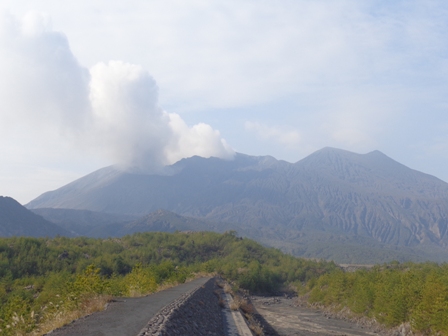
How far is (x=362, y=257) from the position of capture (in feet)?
556

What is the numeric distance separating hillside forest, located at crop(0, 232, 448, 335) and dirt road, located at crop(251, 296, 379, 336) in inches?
89.9

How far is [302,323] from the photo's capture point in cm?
4109

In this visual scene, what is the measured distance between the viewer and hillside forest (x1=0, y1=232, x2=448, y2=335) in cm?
1820

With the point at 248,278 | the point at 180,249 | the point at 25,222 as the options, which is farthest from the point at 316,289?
the point at 25,222

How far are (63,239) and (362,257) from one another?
411 feet

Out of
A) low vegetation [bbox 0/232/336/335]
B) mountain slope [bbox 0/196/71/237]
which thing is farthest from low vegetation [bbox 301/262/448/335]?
mountain slope [bbox 0/196/71/237]

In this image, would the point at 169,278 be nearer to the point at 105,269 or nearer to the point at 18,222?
the point at 105,269

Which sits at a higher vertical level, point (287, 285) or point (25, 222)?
point (25, 222)

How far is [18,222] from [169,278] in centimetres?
10620

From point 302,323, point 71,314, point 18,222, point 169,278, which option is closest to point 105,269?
point 169,278

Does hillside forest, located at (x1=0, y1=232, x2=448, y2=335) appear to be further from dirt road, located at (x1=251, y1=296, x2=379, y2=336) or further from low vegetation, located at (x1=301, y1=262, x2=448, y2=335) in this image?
dirt road, located at (x1=251, y1=296, x2=379, y2=336)

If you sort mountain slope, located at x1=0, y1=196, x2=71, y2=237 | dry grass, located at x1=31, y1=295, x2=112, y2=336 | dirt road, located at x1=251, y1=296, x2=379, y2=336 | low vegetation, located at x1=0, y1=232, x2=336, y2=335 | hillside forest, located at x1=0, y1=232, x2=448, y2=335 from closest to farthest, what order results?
1. dry grass, located at x1=31, y1=295, x2=112, y2=336
2. low vegetation, located at x1=0, y1=232, x2=336, y2=335
3. hillside forest, located at x1=0, y1=232, x2=448, y2=335
4. dirt road, located at x1=251, y1=296, x2=379, y2=336
5. mountain slope, located at x1=0, y1=196, x2=71, y2=237

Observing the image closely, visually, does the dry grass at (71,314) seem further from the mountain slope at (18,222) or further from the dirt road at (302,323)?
the mountain slope at (18,222)

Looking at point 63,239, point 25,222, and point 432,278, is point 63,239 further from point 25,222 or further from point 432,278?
point 25,222
